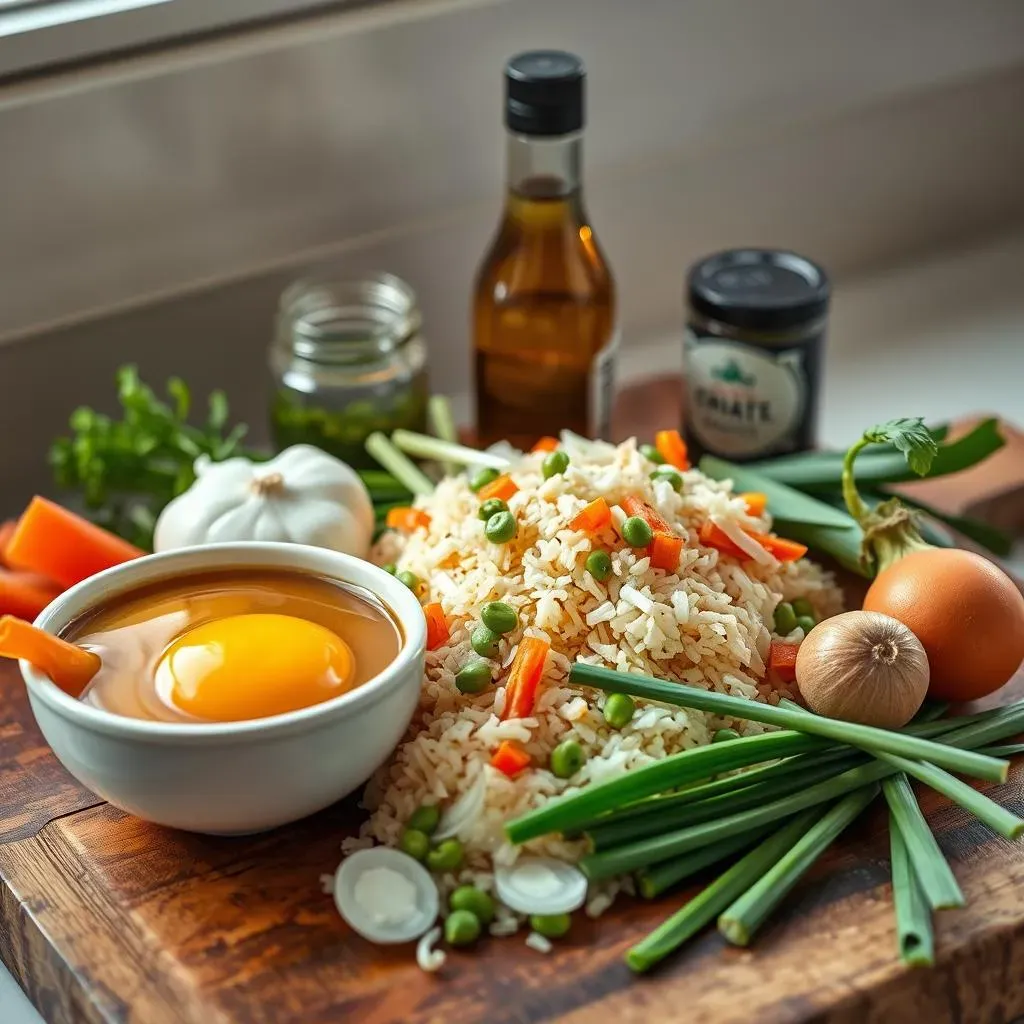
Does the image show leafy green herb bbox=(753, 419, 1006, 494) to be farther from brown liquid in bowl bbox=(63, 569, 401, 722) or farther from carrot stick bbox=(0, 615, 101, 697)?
carrot stick bbox=(0, 615, 101, 697)

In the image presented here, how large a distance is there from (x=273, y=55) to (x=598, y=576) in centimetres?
108

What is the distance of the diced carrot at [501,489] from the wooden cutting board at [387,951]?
428 millimetres

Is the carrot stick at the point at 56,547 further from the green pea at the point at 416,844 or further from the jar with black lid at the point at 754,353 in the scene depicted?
the jar with black lid at the point at 754,353

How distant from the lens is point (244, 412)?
8.38 feet

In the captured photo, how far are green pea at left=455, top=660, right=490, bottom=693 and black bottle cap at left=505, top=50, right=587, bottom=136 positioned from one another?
768 millimetres

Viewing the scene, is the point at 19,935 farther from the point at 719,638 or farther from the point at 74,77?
the point at 74,77

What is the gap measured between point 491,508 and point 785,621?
1.20ft

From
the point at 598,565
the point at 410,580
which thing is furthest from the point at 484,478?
the point at 598,565

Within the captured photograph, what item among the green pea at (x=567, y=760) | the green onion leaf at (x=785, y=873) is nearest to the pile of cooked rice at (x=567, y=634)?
the green pea at (x=567, y=760)

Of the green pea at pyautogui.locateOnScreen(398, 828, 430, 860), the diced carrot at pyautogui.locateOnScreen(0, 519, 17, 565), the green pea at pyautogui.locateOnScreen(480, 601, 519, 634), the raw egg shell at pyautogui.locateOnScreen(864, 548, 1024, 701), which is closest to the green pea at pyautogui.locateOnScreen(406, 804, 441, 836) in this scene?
the green pea at pyautogui.locateOnScreen(398, 828, 430, 860)

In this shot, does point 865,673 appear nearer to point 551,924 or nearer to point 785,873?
point 785,873

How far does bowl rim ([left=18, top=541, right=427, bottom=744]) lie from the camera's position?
52.7 inches

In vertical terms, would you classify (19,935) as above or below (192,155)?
below

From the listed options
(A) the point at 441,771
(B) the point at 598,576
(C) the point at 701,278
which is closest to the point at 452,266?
(C) the point at 701,278
